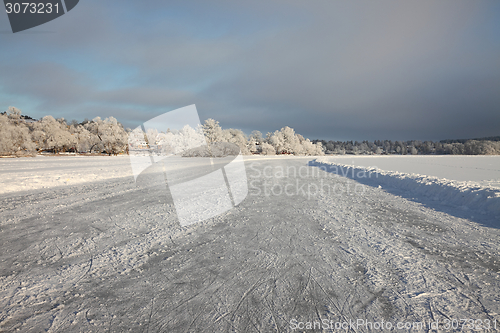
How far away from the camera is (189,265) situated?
3.27m

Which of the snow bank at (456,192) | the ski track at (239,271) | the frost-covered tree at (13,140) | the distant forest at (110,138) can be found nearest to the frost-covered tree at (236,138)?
the distant forest at (110,138)

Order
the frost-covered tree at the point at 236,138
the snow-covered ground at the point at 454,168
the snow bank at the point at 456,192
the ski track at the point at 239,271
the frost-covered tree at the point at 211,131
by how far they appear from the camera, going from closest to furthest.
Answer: the ski track at the point at 239,271, the snow bank at the point at 456,192, the snow-covered ground at the point at 454,168, the frost-covered tree at the point at 211,131, the frost-covered tree at the point at 236,138

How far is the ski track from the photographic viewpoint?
2.23 m

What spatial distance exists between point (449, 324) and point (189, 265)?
3082 mm

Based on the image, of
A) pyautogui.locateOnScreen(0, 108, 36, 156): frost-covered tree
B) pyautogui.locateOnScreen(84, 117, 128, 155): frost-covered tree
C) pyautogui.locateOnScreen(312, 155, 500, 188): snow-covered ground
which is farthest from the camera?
pyautogui.locateOnScreen(84, 117, 128, 155): frost-covered tree

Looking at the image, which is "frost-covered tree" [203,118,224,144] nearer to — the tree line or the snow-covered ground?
the tree line

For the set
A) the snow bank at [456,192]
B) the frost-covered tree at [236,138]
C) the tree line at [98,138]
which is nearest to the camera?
the snow bank at [456,192]

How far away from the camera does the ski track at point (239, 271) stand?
2.23 metres

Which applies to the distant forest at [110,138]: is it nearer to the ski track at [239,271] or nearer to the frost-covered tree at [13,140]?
the frost-covered tree at [13,140]

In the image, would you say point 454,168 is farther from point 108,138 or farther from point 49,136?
Result: point 49,136

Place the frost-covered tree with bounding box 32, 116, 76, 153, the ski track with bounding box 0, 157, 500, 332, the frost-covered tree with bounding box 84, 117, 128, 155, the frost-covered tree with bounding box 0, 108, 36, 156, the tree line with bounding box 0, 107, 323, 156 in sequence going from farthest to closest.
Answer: the frost-covered tree with bounding box 84, 117, 128, 155 → the frost-covered tree with bounding box 32, 116, 76, 153 → the tree line with bounding box 0, 107, 323, 156 → the frost-covered tree with bounding box 0, 108, 36, 156 → the ski track with bounding box 0, 157, 500, 332

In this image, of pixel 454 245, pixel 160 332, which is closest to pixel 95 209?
pixel 160 332

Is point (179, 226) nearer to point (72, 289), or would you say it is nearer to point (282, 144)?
point (72, 289)

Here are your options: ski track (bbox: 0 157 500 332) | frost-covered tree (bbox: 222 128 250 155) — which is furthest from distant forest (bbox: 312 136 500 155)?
ski track (bbox: 0 157 500 332)
